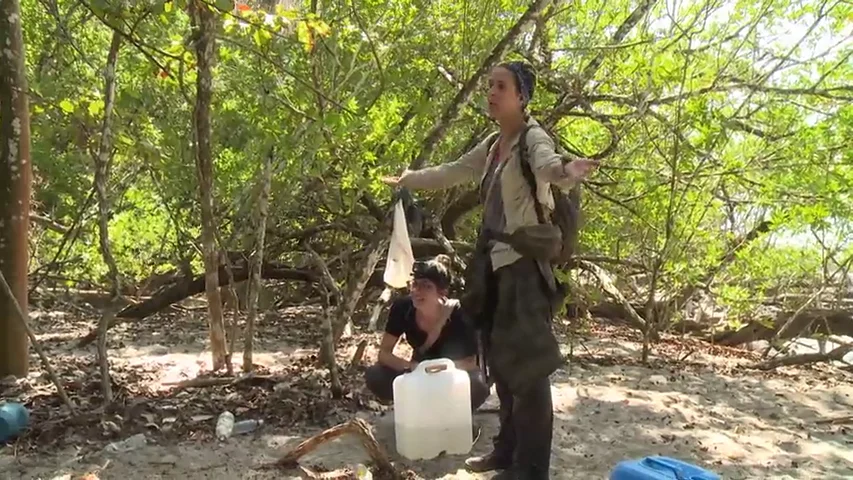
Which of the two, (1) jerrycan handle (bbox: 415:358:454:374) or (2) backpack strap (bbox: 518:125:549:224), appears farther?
(1) jerrycan handle (bbox: 415:358:454:374)

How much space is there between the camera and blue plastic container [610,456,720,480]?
2.24 metres

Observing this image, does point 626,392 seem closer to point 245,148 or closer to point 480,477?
point 480,477

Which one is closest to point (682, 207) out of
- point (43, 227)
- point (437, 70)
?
point (437, 70)

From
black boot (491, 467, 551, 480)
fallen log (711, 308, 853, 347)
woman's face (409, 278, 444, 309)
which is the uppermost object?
woman's face (409, 278, 444, 309)

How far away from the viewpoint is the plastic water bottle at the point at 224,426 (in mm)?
3432

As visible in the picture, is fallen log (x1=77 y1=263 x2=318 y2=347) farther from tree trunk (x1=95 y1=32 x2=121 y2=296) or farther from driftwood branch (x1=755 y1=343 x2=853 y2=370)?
driftwood branch (x1=755 y1=343 x2=853 y2=370)

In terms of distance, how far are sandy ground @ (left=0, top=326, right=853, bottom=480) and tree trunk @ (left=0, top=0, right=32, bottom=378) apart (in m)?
0.93

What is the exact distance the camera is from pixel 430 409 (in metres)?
3.10

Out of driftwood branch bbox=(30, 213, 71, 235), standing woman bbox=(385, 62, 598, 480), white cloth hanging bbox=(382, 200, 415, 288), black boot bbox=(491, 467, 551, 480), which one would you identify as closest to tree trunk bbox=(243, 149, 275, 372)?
white cloth hanging bbox=(382, 200, 415, 288)

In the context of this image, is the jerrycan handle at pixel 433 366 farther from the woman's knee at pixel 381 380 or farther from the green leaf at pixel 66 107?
the green leaf at pixel 66 107

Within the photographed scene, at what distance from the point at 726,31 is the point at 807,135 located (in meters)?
0.82

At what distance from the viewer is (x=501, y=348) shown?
2.72 m

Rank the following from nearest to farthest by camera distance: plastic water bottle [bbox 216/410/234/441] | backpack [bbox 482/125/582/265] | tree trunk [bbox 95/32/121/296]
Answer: backpack [bbox 482/125/582/265]
plastic water bottle [bbox 216/410/234/441]
tree trunk [bbox 95/32/121/296]

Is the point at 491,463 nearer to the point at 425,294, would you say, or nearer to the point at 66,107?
the point at 425,294
